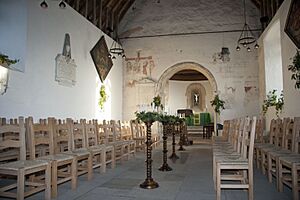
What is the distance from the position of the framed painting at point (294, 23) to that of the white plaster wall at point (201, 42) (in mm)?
4333

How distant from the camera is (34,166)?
282cm

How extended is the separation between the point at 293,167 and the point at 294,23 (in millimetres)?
4504

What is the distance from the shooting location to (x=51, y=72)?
22.5 ft

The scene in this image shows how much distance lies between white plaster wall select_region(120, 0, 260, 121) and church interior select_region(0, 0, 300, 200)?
1.6 inches

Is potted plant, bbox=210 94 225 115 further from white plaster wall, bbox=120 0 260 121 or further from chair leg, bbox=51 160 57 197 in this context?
chair leg, bbox=51 160 57 197

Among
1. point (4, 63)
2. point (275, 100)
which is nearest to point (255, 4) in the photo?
point (275, 100)

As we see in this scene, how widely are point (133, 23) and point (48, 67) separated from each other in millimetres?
6025

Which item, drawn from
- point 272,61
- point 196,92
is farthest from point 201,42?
point 196,92

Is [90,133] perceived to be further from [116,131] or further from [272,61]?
[272,61]

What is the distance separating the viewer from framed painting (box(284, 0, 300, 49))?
604 cm

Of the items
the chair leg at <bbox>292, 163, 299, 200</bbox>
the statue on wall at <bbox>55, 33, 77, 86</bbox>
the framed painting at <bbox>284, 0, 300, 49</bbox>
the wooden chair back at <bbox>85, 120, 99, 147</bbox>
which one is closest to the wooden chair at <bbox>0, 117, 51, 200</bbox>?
the wooden chair back at <bbox>85, 120, 99, 147</bbox>

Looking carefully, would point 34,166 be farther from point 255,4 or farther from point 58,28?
point 255,4

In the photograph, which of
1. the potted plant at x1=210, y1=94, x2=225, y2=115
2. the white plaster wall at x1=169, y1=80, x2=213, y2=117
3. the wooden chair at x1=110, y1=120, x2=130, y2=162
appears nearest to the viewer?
the wooden chair at x1=110, y1=120, x2=130, y2=162

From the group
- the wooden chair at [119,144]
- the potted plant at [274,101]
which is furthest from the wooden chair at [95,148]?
the potted plant at [274,101]
